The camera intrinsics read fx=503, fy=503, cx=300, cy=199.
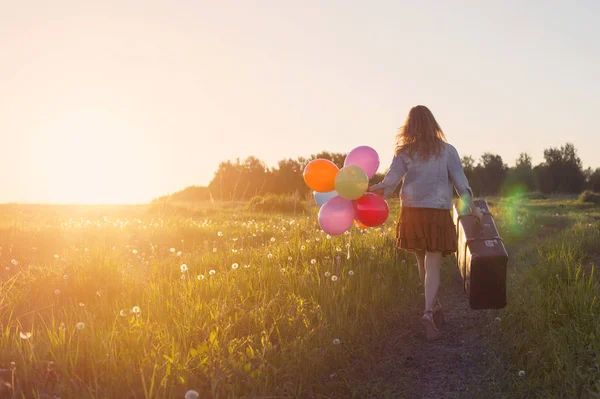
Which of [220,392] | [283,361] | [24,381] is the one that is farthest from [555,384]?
[24,381]

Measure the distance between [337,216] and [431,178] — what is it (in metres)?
1.13

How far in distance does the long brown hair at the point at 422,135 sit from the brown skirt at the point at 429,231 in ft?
2.05

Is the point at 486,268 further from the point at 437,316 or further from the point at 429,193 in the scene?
the point at 429,193

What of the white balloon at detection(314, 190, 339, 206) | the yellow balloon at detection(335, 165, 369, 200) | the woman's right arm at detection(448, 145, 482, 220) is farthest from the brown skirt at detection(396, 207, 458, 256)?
the white balloon at detection(314, 190, 339, 206)

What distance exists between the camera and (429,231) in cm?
538

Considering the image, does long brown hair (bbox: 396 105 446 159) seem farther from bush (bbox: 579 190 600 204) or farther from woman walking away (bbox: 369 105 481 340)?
bush (bbox: 579 190 600 204)

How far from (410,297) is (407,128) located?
7.41 ft

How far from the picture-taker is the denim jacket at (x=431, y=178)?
5402 mm

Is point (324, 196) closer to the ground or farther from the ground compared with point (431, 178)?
closer to the ground

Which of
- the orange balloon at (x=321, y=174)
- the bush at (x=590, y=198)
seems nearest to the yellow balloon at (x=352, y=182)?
the orange balloon at (x=321, y=174)

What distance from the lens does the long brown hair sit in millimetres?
5387

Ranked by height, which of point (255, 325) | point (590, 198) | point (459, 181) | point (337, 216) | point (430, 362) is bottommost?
point (430, 362)

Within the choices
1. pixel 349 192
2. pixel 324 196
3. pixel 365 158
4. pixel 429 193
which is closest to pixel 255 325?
pixel 349 192

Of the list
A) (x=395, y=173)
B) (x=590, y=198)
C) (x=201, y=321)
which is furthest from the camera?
(x=590, y=198)
